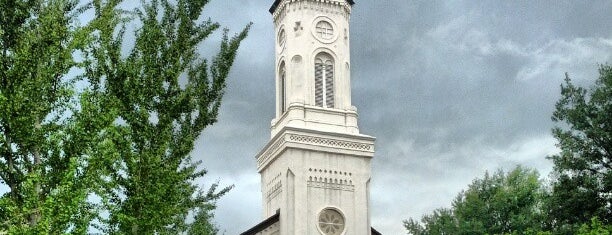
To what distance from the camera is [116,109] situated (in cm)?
2088

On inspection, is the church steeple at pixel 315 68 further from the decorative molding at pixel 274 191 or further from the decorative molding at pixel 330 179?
the decorative molding at pixel 274 191

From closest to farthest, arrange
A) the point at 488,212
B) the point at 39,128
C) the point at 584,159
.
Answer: the point at 39,128 → the point at 584,159 → the point at 488,212

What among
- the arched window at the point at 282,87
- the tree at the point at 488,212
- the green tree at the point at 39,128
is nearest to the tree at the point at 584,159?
the tree at the point at 488,212

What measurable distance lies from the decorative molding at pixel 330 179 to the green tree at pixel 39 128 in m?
20.6

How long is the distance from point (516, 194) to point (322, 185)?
14.1m

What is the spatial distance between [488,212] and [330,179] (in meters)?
12.1

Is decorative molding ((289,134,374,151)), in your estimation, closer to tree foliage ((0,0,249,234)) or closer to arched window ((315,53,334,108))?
arched window ((315,53,334,108))

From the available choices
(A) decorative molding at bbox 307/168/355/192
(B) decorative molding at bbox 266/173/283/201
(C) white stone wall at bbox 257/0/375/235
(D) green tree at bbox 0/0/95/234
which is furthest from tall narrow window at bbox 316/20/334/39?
(D) green tree at bbox 0/0/95/234

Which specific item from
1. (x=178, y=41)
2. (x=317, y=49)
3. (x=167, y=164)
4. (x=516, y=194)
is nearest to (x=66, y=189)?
(x=167, y=164)

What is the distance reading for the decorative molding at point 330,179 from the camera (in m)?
41.0

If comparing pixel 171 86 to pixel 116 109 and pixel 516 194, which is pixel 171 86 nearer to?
pixel 116 109

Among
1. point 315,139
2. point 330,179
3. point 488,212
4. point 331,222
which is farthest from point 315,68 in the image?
point 488,212

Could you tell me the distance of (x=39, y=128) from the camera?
20.2 meters

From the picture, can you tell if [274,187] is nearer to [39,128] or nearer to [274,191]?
[274,191]
